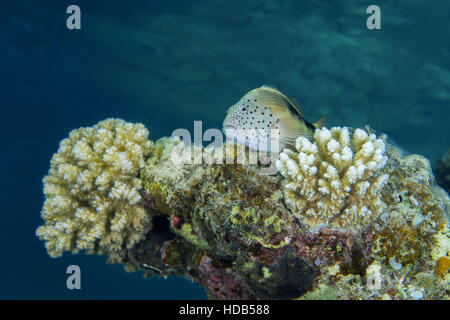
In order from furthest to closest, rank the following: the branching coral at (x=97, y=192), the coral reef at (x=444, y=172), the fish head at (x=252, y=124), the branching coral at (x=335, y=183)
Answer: the coral reef at (x=444, y=172) → the branching coral at (x=97, y=192) → the fish head at (x=252, y=124) → the branching coral at (x=335, y=183)

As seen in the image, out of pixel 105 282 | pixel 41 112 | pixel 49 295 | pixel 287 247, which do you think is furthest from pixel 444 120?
pixel 49 295

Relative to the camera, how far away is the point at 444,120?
2192 centimetres

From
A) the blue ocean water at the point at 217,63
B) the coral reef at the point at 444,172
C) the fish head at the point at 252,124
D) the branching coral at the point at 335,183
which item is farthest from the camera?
the blue ocean water at the point at 217,63

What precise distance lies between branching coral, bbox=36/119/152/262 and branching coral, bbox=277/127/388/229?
2026 mm

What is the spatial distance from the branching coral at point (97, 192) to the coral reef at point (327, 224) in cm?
101

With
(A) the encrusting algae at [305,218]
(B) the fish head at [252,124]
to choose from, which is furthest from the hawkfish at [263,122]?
(A) the encrusting algae at [305,218]

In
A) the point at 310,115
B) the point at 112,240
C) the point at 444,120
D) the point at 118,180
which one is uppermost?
the point at 310,115

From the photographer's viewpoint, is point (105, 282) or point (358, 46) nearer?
point (358, 46)

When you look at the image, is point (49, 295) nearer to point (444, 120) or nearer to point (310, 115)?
point (310, 115)

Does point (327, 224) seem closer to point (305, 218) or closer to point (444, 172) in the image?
point (305, 218)

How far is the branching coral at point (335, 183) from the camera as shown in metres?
2.50

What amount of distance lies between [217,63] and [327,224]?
80.6 feet

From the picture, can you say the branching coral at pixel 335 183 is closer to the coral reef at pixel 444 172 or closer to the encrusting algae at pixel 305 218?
the encrusting algae at pixel 305 218

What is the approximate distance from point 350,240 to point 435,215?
1.03 meters
